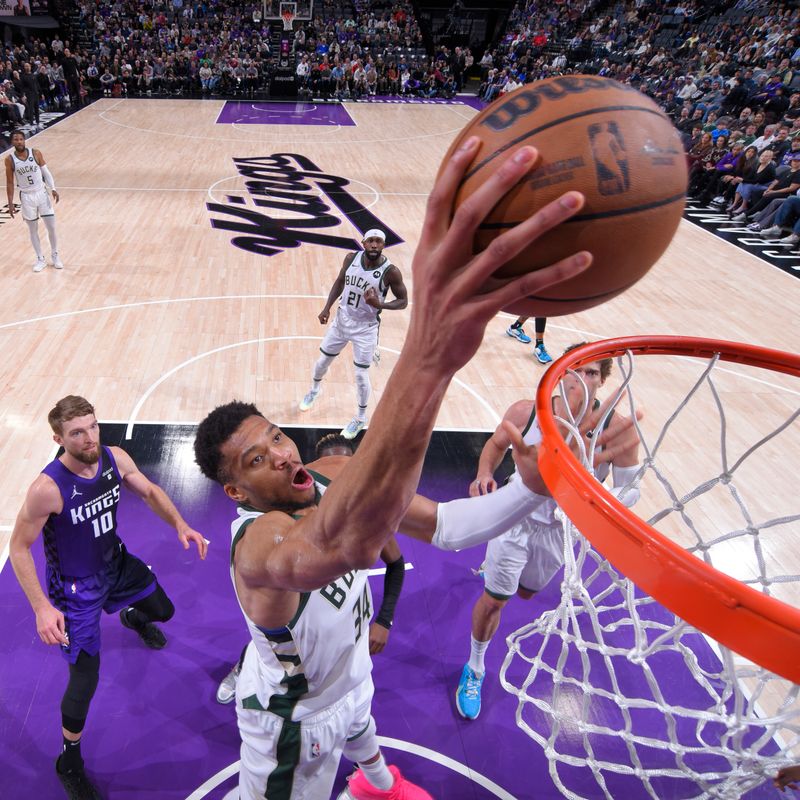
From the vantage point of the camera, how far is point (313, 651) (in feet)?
7.00

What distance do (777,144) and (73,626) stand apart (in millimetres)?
14189

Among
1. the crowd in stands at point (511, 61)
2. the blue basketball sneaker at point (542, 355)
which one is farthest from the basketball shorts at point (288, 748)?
the crowd in stands at point (511, 61)

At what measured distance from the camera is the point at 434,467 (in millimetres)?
5133

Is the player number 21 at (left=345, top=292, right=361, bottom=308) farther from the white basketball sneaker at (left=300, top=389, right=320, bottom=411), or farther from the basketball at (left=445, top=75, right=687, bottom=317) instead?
the basketball at (left=445, top=75, right=687, bottom=317)

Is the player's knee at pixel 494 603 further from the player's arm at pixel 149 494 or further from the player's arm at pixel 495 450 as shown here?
the player's arm at pixel 149 494

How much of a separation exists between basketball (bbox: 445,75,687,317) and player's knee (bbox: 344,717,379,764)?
1965 millimetres

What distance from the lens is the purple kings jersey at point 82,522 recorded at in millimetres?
2842

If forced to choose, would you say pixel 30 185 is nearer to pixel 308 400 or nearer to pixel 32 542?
pixel 308 400

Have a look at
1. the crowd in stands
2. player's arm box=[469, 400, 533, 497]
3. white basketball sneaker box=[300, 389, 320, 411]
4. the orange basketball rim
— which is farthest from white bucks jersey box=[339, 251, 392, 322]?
the crowd in stands

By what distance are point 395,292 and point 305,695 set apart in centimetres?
351

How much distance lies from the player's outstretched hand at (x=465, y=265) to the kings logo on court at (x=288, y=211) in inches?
334

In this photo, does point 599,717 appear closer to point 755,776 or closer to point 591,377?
point 755,776

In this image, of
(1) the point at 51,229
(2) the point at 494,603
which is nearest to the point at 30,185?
(1) the point at 51,229

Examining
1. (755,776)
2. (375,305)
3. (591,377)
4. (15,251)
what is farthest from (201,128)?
(755,776)
